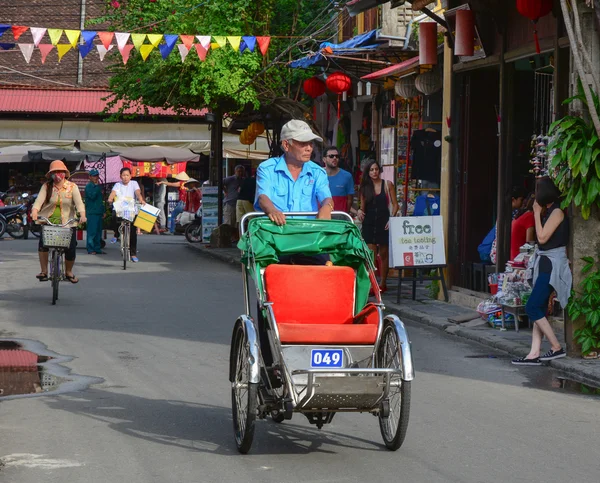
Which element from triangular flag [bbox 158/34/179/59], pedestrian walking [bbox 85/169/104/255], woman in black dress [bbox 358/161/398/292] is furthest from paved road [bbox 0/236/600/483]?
pedestrian walking [bbox 85/169/104/255]

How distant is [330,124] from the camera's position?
27891 mm

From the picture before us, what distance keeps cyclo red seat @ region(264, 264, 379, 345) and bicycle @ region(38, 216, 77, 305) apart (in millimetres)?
8446

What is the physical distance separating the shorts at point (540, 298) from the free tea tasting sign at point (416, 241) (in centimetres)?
462

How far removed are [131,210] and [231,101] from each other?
5504 mm

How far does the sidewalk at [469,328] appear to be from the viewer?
10453 millimetres

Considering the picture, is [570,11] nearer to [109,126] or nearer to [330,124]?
[330,124]

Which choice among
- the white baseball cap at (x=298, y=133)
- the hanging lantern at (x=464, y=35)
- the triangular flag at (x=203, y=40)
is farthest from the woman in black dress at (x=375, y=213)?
the white baseball cap at (x=298, y=133)

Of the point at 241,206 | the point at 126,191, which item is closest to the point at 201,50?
the point at 126,191

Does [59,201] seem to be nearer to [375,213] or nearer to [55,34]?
[55,34]

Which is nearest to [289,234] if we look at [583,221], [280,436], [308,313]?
[308,313]

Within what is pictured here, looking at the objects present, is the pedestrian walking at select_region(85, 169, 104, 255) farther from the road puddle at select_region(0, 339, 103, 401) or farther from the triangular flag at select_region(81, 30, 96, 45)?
the road puddle at select_region(0, 339, 103, 401)

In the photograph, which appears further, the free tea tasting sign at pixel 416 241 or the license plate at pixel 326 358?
the free tea tasting sign at pixel 416 241

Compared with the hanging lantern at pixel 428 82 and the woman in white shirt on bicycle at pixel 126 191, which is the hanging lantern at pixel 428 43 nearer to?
the hanging lantern at pixel 428 82

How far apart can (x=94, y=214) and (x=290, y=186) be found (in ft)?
61.0
